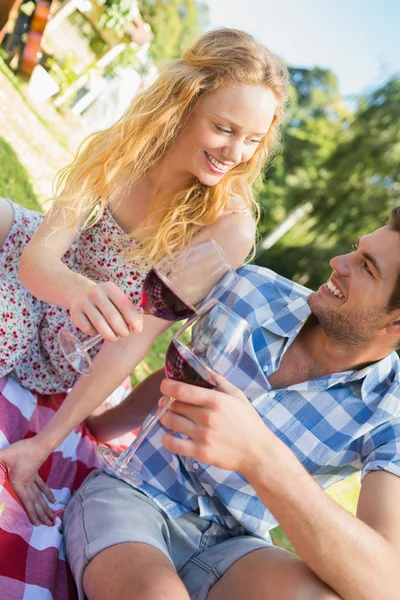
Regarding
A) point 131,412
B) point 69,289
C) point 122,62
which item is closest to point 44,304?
point 131,412

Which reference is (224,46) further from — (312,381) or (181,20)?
(181,20)

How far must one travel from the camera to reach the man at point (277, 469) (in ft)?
4.97

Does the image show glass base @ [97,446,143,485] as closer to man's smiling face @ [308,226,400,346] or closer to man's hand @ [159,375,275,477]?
man's hand @ [159,375,275,477]

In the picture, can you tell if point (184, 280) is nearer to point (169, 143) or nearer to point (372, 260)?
point (372, 260)

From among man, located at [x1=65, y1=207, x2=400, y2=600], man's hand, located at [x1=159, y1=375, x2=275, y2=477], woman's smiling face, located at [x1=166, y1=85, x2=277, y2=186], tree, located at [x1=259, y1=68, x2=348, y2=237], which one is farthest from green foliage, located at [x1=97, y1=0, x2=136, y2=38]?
man's hand, located at [x1=159, y1=375, x2=275, y2=477]

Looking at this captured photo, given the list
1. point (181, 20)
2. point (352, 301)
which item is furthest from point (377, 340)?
point (181, 20)

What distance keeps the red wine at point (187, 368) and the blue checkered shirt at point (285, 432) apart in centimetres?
59

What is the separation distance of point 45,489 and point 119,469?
36 cm

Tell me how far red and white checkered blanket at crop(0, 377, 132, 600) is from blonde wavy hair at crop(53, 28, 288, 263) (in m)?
0.81

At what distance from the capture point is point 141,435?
1.73m

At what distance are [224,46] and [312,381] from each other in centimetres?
153

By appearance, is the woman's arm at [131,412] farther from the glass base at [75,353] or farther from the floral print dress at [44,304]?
the glass base at [75,353]

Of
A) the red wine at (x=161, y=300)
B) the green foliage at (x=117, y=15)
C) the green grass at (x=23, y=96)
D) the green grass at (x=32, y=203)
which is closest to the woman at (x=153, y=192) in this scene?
the red wine at (x=161, y=300)

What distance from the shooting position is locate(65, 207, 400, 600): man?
152cm
